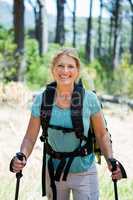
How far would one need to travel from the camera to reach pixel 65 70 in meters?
3.74

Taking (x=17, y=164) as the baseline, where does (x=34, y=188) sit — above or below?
below

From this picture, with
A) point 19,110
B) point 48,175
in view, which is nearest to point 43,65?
point 19,110

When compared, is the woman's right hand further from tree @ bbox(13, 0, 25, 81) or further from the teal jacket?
tree @ bbox(13, 0, 25, 81)

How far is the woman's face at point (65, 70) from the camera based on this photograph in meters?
3.73

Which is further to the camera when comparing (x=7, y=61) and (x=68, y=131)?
(x=7, y=61)

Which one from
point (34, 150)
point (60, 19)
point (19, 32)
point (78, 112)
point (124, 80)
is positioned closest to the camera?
point (78, 112)

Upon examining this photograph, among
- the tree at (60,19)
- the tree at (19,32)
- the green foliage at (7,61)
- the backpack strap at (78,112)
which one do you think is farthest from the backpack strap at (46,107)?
the tree at (60,19)

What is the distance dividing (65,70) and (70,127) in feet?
1.22

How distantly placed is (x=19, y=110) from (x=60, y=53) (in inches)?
320

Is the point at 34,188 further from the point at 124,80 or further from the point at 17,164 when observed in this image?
the point at 124,80

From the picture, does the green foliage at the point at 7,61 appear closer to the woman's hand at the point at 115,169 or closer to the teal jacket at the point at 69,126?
the teal jacket at the point at 69,126

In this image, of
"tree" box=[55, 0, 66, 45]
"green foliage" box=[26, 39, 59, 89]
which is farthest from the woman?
"tree" box=[55, 0, 66, 45]

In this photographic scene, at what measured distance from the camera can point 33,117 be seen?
12.4 ft

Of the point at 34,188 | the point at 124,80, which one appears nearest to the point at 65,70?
the point at 34,188
